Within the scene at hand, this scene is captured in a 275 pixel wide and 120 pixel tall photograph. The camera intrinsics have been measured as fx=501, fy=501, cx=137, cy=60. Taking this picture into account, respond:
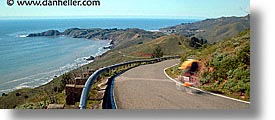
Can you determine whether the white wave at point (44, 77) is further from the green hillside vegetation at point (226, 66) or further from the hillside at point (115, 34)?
the green hillside vegetation at point (226, 66)

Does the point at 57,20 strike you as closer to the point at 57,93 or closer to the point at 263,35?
the point at 57,93

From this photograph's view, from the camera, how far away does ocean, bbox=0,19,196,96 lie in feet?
27.8

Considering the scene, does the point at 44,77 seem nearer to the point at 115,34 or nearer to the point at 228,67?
the point at 115,34

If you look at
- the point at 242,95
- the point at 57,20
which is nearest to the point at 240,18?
the point at 242,95

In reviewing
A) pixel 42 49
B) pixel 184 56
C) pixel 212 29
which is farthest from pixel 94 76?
pixel 212 29

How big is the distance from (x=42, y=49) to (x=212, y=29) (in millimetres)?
3012

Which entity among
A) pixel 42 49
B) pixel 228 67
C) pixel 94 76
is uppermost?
pixel 42 49

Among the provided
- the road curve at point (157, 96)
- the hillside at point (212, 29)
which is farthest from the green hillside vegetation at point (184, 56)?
the road curve at point (157, 96)

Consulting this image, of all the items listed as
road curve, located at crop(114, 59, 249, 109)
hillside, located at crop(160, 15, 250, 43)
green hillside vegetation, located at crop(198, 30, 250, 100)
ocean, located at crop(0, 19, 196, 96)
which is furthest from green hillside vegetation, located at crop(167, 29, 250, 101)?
ocean, located at crop(0, 19, 196, 96)

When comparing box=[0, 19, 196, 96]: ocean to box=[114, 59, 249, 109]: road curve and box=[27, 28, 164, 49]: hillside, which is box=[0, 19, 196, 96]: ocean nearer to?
box=[27, 28, 164, 49]: hillside

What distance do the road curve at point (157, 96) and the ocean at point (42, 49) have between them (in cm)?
84

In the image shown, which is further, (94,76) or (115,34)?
(115,34)

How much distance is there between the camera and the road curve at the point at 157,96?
26.9ft

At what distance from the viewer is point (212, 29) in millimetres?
8922
